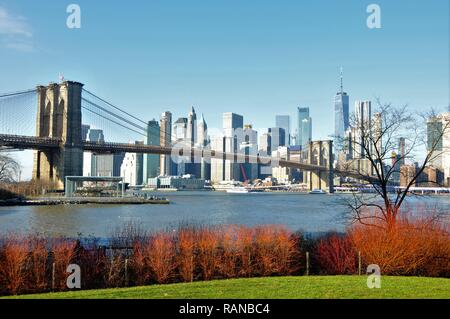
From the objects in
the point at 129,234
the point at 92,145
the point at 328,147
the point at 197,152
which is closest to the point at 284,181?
the point at 328,147

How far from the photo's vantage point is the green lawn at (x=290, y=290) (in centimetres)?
806

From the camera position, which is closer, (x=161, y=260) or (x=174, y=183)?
(x=161, y=260)

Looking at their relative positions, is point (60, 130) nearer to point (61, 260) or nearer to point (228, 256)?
point (61, 260)

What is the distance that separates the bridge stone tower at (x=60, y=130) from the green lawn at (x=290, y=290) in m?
55.5

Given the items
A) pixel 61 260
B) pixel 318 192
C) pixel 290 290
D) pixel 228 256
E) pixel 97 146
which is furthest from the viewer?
pixel 318 192

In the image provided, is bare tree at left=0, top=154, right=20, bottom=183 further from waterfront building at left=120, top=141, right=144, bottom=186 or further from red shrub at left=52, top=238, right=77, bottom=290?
waterfront building at left=120, top=141, right=144, bottom=186

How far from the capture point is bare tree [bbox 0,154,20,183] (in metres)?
54.9

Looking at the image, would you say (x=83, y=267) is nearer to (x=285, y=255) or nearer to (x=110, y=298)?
(x=110, y=298)

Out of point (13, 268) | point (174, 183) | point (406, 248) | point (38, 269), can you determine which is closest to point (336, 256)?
point (406, 248)

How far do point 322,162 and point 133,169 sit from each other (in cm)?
8150

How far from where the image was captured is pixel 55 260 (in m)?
10.9

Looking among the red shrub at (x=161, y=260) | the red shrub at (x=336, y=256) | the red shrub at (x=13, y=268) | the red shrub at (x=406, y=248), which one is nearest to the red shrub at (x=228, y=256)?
the red shrub at (x=161, y=260)

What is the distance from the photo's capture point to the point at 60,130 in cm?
6675
